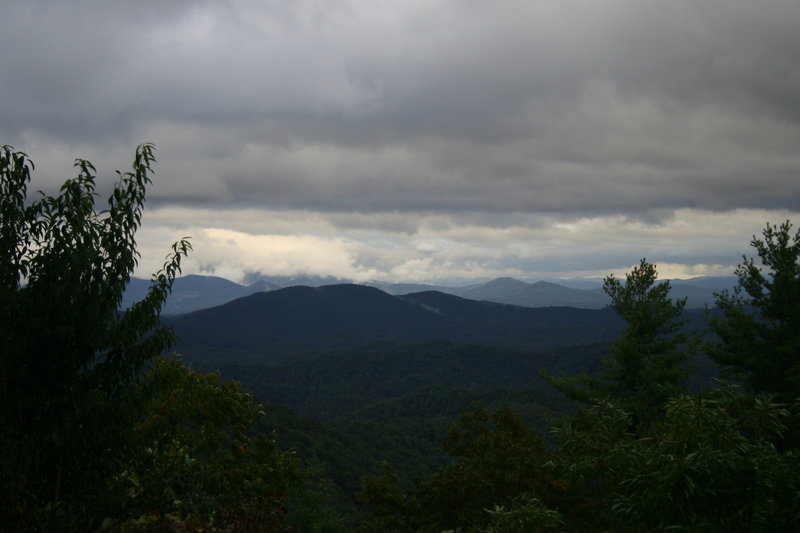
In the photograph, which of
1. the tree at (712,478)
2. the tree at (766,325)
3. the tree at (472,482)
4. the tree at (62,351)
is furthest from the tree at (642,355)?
the tree at (62,351)

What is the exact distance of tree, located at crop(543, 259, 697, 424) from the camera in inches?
1071

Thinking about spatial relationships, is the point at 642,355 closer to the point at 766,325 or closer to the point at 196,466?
the point at 766,325

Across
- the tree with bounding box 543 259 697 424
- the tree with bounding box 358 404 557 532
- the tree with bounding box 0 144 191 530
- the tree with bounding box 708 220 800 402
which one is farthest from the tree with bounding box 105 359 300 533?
the tree with bounding box 708 220 800 402

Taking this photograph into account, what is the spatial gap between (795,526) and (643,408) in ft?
68.9

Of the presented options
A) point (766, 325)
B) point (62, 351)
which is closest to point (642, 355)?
point (766, 325)

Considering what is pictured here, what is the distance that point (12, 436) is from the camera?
27.4 ft

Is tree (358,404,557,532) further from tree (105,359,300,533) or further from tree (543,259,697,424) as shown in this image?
tree (543,259,697,424)

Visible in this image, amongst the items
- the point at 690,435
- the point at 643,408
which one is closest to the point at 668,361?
the point at 643,408

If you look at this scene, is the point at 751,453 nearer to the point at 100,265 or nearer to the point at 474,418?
the point at 100,265

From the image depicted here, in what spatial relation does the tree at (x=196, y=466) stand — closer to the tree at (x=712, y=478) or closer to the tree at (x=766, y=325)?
the tree at (x=712, y=478)

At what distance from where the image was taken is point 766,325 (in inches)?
1157

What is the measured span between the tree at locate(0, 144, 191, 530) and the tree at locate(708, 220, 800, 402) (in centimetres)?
2904

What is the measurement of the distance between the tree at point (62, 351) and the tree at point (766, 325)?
29036 mm

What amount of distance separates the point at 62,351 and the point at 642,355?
90.1ft
